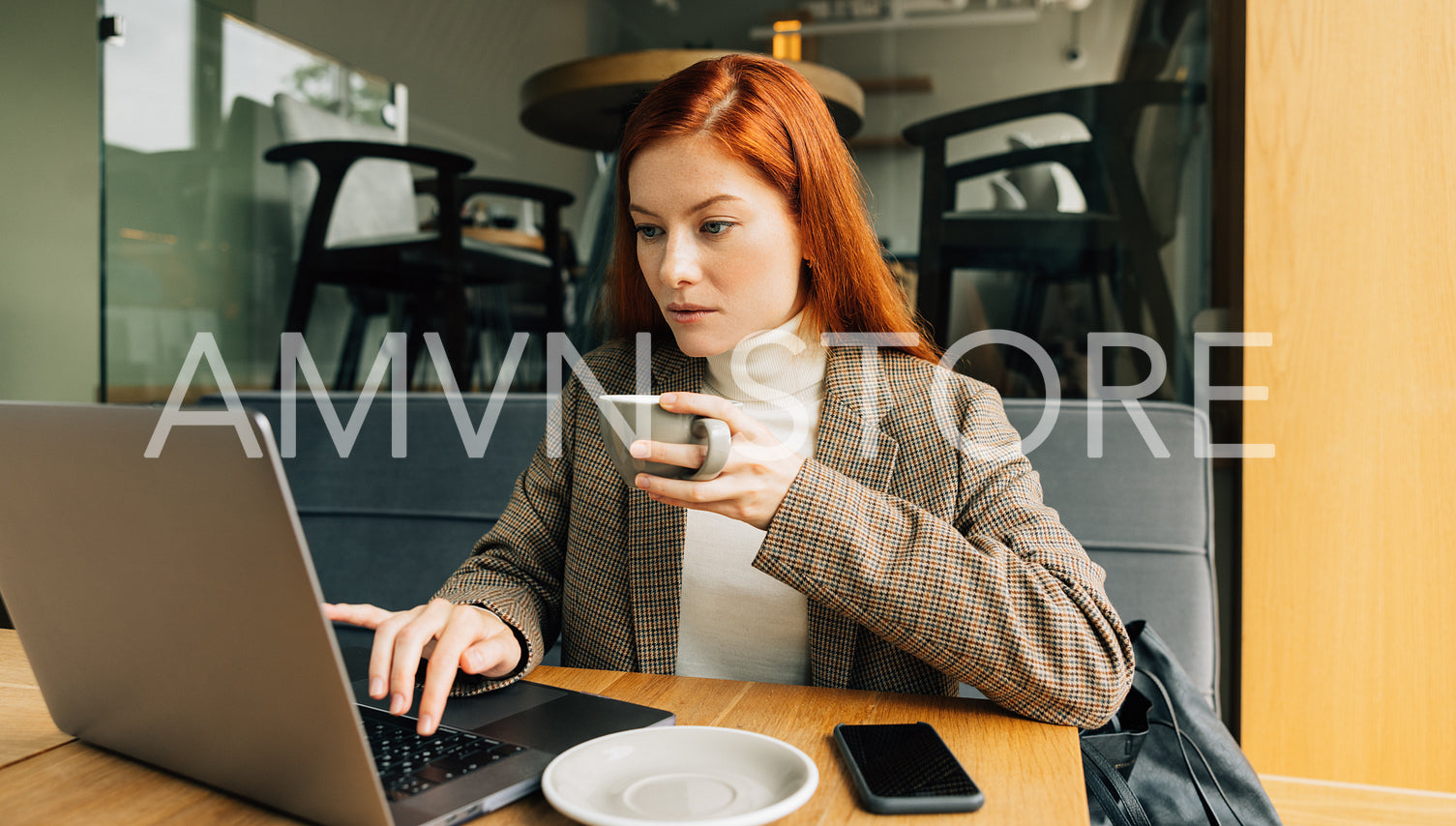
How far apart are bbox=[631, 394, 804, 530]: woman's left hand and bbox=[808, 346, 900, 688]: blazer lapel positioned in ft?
0.82

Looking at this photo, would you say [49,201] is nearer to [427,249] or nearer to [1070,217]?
[427,249]

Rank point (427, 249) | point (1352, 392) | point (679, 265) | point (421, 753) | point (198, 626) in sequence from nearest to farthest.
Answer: point (198, 626) → point (421, 753) → point (679, 265) → point (1352, 392) → point (427, 249)

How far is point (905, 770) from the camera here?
524 mm

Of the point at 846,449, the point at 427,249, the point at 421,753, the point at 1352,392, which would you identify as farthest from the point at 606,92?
the point at 421,753

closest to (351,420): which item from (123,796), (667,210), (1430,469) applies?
(667,210)

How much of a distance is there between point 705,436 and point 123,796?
396mm

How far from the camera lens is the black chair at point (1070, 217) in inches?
76.3

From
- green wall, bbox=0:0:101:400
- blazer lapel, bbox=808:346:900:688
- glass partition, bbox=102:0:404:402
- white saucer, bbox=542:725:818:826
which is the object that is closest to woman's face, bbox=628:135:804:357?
blazer lapel, bbox=808:346:900:688

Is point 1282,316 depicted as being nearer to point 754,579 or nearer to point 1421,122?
point 1421,122

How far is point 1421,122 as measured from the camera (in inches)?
52.7

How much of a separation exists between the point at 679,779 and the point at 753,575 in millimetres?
483

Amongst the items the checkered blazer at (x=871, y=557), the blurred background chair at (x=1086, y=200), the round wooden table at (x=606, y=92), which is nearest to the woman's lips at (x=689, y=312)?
the checkered blazer at (x=871, y=557)

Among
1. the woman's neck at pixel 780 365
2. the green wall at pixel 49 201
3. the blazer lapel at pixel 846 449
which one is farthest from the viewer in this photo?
the green wall at pixel 49 201

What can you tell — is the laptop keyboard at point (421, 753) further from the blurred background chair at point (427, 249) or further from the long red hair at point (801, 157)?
the blurred background chair at point (427, 249)
